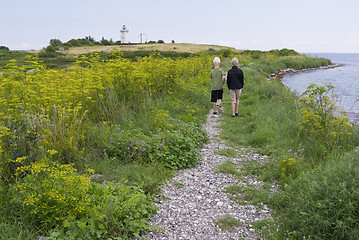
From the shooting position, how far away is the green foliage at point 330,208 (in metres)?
3.02

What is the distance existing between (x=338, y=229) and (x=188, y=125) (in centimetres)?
502

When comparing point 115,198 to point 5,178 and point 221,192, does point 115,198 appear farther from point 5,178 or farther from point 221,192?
point 221,192

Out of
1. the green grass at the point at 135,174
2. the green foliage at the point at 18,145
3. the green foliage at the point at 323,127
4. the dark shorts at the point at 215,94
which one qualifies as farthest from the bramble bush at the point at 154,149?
the dark shorts at the point at 215,94

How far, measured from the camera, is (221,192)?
483 cm

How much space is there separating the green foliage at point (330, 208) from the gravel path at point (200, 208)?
0.64 metres

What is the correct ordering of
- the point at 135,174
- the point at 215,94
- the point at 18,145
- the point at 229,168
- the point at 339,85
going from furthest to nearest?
1. the point at 339,85
2. the point at 215,94
3. the point at 229,168
4. the point at 135,174
5. the point at 18,145

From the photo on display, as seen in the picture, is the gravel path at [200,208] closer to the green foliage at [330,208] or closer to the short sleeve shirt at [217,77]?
the green foliage at [330,208]

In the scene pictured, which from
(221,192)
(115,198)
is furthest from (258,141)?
(115,198)

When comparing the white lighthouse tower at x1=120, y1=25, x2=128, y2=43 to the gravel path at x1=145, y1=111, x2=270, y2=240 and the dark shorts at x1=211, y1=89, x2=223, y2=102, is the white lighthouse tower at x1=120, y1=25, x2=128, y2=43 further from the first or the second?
the gravel path at x1=145, y1=111, x2=270, y2=240

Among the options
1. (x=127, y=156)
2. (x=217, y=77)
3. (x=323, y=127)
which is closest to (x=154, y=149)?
(x=127, y=156)

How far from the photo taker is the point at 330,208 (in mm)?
3160

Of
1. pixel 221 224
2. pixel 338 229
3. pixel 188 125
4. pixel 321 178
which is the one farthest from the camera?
pixel 188 125

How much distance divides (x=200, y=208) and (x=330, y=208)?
1855mm

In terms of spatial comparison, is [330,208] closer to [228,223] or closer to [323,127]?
[228,223]
